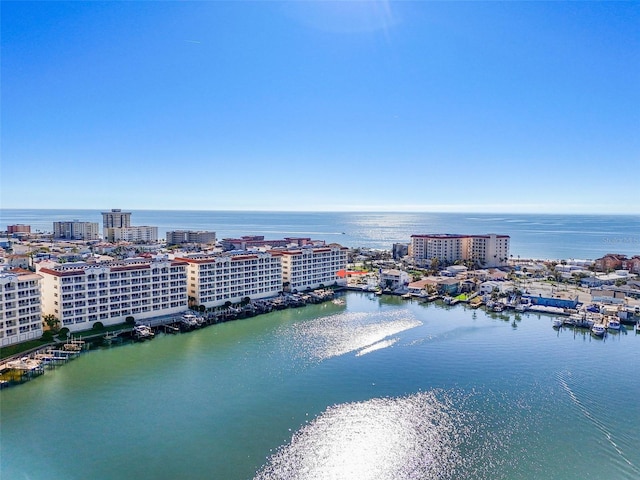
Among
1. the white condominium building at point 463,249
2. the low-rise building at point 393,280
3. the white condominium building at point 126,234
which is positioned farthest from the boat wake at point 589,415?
the white condominium building at point 126,234

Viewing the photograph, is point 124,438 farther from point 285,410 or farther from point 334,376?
point 334,376

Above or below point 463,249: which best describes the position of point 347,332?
below

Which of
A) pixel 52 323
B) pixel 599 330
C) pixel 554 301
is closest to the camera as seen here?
pixel 52 323

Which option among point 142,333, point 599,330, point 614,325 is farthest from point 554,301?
point 142,333

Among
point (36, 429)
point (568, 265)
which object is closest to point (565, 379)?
point (36, 429)

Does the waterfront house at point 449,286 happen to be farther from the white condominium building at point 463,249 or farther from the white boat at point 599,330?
the white condominium building at point 463,249

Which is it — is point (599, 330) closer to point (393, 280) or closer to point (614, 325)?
point (614, 325)

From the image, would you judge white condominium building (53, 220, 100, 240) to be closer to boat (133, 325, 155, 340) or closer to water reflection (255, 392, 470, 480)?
boat (133, 325, 155, 340)
